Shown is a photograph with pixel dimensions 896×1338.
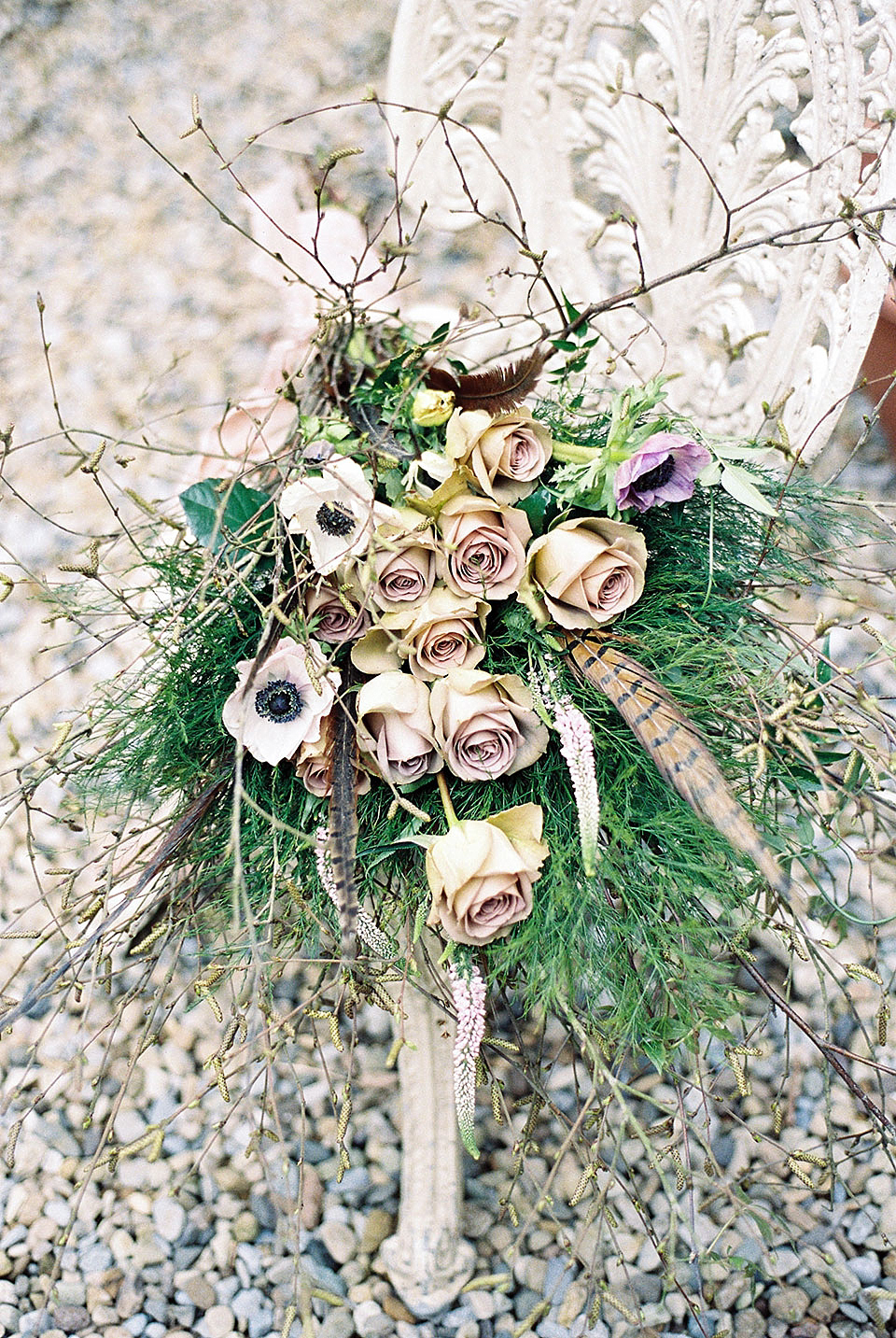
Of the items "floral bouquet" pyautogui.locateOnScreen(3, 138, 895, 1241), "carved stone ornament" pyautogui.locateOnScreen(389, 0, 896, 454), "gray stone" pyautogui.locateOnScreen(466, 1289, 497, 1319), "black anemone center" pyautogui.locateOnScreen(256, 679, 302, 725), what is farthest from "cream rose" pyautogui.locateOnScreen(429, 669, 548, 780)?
"gray stone" pyautogui.locateOnScreen(466, 1289, 497, 1319)

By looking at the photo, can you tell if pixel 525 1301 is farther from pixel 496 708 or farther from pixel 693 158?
pixel 693 158

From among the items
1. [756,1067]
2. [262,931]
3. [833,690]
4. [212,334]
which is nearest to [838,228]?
[833,690]

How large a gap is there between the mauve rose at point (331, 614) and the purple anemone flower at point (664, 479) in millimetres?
236

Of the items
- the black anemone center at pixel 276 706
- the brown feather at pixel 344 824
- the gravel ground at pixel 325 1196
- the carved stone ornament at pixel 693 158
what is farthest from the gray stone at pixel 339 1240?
the carved stone ornament at pixel 693 158

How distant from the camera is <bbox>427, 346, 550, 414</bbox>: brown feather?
36.1 inches

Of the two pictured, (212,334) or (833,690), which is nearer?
(833,690)

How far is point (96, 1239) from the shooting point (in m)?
1.38

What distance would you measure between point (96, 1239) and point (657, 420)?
1.25 m

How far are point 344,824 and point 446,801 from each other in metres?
0.11

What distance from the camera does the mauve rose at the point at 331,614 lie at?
885 mm

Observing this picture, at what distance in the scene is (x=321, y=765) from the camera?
864mm

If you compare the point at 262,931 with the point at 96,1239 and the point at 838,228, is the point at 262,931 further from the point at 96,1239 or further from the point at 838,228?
the point at 838,228

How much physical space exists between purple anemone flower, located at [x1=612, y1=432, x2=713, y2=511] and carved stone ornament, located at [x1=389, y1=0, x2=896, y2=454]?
0.63 feet

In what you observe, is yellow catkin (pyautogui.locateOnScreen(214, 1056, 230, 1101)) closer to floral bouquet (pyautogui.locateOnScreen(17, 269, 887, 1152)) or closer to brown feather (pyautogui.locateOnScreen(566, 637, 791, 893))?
floral bouquet (pyautogui.locateOnScreen(17, 269, 887, 1152))
